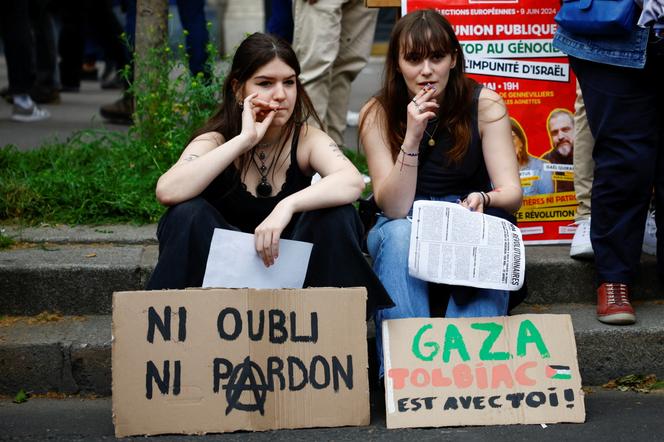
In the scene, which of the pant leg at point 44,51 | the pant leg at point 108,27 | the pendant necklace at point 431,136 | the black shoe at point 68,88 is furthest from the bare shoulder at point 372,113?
the black shoe at point 68,88

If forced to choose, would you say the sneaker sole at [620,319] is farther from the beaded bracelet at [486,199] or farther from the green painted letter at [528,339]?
the beaded bracelet at [486,199]

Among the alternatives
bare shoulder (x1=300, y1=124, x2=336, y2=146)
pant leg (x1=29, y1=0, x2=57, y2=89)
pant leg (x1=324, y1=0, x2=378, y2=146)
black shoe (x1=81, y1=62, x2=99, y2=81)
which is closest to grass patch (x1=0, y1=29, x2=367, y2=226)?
pant leg (x1=324, y1=0, x2=378, y2=146)

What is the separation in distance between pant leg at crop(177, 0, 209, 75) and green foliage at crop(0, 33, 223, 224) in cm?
62

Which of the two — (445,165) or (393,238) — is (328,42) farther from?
(393,238)

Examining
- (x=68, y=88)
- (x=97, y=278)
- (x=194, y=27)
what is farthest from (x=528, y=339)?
(x=68, y=88)

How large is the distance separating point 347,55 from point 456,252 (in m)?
1.94

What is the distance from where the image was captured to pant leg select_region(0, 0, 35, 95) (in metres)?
6.98

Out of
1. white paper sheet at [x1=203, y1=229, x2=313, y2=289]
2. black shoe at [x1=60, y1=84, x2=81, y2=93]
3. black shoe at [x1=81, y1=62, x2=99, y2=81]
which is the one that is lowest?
black shoe at [x1=81, y1=62, x2=99, y2=81]

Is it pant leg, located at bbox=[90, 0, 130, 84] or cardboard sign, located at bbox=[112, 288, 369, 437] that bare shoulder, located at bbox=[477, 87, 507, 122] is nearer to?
cardboard sign, located at bbox=[112, 288, 369, 437]

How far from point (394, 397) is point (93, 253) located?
1.40 m

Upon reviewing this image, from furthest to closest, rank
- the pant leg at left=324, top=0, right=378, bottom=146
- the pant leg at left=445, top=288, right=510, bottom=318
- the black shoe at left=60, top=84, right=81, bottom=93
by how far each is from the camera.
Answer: the black shoe at left=60, top=84, right=81, bottom=93
the pant leg at left=324, top=0, right=378, bottom=146
the pant leg at left=445, top=288, right=510, bottom=318

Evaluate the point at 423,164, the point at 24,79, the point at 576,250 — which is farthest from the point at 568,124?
the point at 24,79

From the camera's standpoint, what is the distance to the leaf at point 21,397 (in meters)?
3.68

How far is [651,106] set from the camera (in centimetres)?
388
